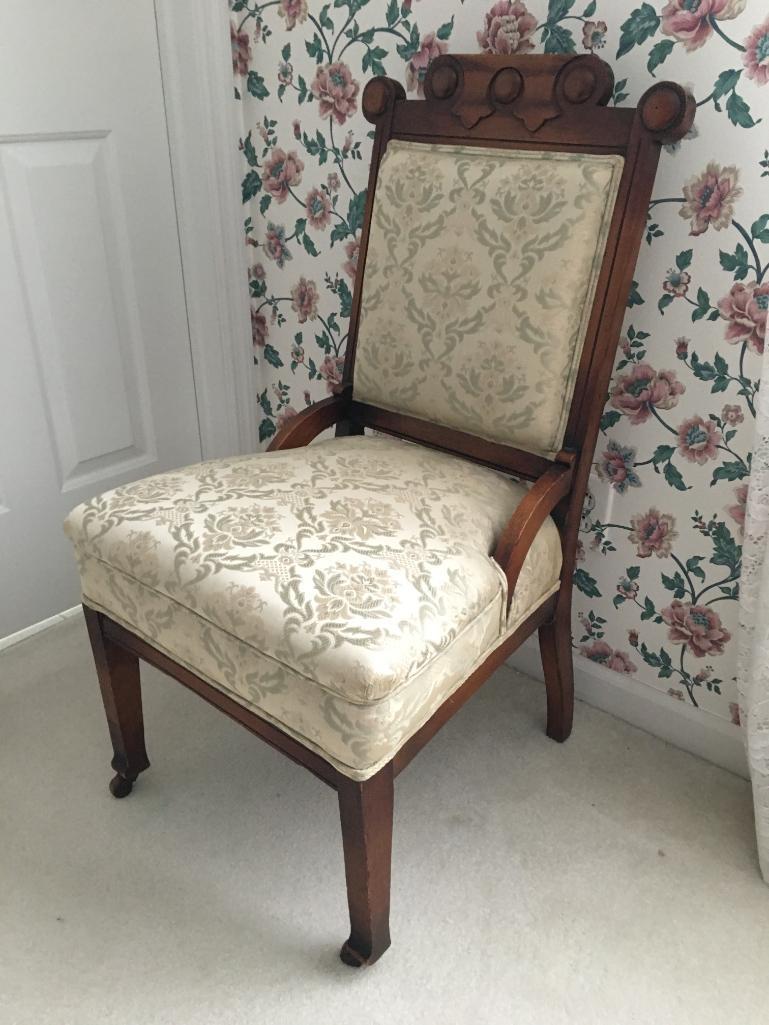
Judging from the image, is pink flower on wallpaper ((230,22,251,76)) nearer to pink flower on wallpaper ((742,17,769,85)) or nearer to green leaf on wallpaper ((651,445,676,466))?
pink flower on wallpaper ((742,17,769,85))

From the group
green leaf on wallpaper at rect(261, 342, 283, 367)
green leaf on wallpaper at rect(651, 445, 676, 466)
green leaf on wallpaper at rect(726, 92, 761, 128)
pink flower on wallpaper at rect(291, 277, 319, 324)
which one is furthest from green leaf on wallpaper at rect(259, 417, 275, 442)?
green leaf on wallpaper at rect(726, 92, 761, 128)

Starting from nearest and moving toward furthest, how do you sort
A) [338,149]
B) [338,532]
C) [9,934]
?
[338,532] < [9,934] < [338,149]

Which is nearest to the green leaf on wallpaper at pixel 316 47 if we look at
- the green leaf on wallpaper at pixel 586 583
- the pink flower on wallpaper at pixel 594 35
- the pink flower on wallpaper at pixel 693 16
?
the pink flower on wallpaper at pixel 594 35

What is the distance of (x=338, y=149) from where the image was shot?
1446 millimetres

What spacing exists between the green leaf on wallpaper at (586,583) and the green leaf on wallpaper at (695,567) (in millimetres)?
170

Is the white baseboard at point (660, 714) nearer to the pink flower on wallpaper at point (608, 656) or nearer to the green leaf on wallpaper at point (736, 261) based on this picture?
the pink flower on wallpaper at point (608, 656)

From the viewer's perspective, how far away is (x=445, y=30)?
1.23 metres

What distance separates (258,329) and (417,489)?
2.69ft

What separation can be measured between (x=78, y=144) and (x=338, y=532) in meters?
0.97

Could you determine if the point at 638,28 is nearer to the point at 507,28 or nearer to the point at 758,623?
the point at 507,28

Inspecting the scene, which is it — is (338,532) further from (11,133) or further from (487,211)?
(11,133)

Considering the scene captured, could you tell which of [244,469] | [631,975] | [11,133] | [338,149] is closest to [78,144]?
[11,133]

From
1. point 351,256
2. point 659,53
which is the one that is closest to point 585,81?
point 659,53

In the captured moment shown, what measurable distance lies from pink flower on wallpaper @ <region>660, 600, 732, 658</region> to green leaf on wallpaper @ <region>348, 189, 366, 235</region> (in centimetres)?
84
